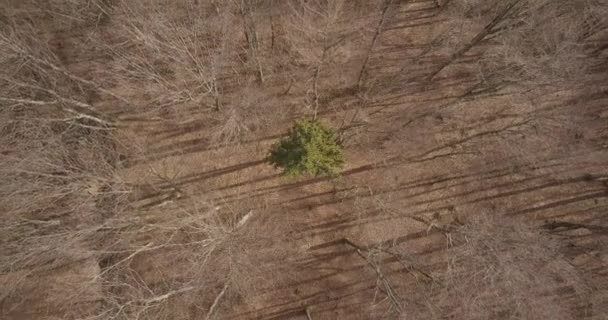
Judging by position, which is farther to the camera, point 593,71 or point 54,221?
point 593,71

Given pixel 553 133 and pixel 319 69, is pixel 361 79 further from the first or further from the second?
pixel 553 133

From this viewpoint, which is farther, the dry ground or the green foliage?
the dry ground

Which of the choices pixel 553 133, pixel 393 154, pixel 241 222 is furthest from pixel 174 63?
pixel 553 133

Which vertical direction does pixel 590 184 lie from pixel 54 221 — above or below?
below

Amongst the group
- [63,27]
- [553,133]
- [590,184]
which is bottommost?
[590,184]

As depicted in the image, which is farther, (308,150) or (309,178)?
(309,178)

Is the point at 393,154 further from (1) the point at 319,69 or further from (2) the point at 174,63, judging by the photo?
(2) the point at 174,63
